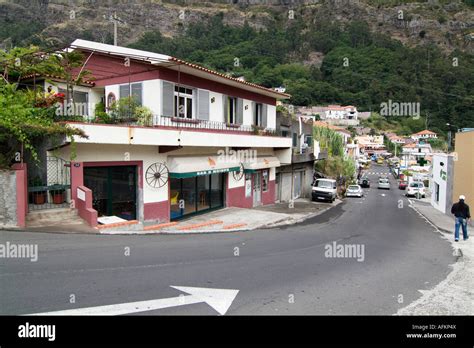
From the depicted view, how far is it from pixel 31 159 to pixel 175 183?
6021 mm

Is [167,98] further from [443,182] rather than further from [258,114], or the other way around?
[443,182]

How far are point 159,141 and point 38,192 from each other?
14.5 ft

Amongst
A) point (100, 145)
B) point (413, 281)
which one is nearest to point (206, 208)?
point (100, 145)

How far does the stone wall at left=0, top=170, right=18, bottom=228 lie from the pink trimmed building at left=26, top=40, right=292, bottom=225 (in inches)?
74.9

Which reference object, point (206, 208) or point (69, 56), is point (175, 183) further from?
point (69, 56)

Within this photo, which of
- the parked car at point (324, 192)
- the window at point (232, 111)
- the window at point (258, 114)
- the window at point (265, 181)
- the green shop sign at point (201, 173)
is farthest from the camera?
the parked car at point (324, 192)

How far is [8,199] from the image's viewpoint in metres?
9.67

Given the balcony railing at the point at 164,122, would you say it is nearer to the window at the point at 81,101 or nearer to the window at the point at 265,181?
the window at the point at 81,101

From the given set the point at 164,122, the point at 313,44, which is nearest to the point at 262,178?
the point at 164,122

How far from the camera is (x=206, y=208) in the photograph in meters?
18.5

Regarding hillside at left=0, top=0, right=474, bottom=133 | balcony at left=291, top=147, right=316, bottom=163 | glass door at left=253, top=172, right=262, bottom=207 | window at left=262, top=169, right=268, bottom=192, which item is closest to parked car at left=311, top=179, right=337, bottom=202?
balcony at left=291, top=147, right=316, bottom=163

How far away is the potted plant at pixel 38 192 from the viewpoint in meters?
10.8

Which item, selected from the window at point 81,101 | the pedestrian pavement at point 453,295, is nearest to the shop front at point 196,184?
the window at point 81,101

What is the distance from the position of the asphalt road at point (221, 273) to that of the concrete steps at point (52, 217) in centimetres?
107
